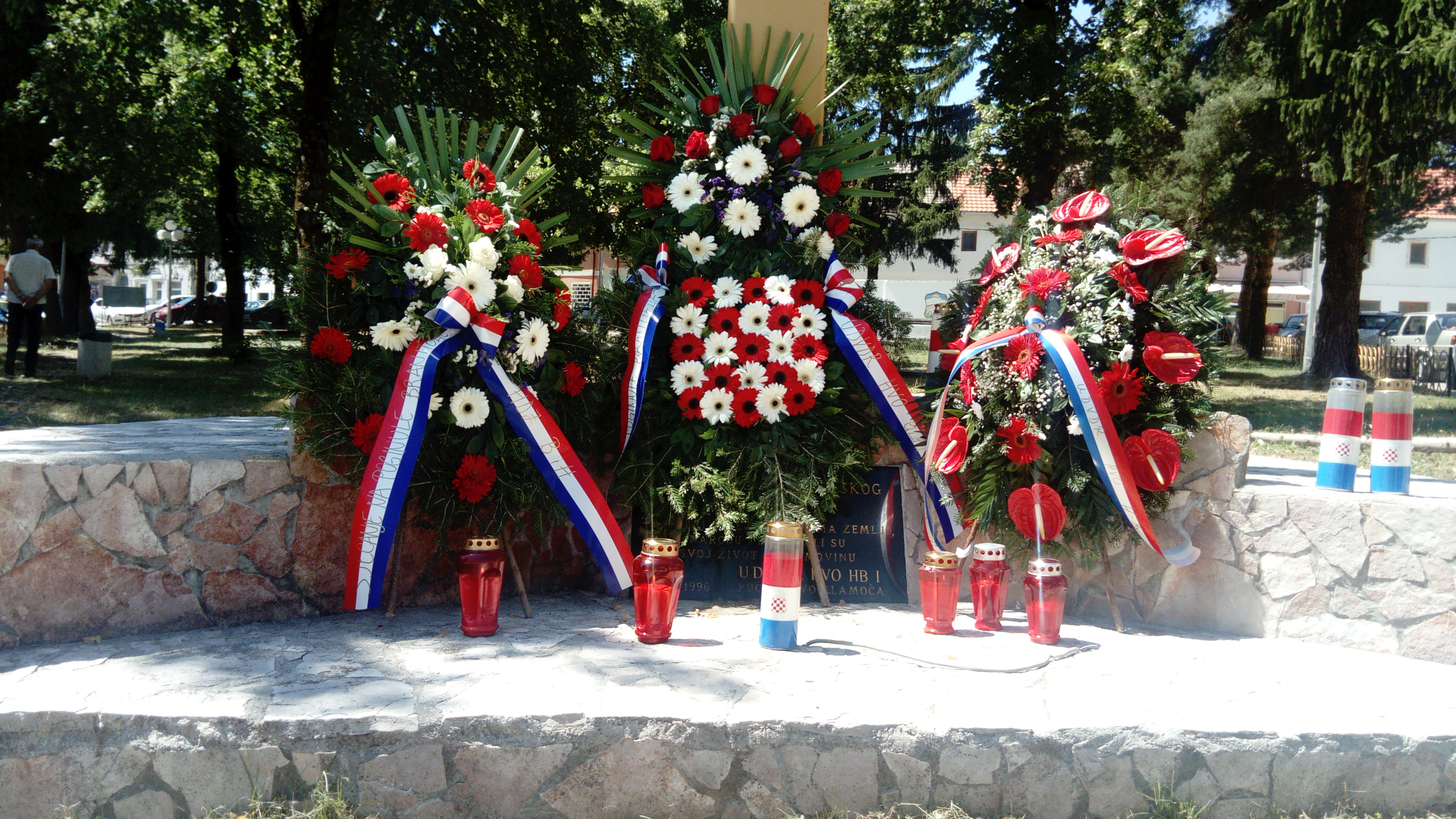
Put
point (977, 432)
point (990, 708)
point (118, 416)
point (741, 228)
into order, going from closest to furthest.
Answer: point (990, 708)
point (977, 432)
point (741, 228)
point (118, 416)

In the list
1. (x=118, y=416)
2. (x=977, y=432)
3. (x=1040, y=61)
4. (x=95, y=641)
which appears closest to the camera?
(x=95, y=641)

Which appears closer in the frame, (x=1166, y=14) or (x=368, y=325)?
(x=368, y=325)

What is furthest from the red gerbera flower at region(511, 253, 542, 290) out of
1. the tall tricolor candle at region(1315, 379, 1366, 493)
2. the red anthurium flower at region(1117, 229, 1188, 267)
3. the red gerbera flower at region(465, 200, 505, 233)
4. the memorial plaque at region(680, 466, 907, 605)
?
the tall tricolor candle at region(1315, 379, 1366, 493)

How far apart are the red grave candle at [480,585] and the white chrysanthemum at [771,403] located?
137 centimetres

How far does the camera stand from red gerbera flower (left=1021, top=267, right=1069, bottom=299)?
4.58 m

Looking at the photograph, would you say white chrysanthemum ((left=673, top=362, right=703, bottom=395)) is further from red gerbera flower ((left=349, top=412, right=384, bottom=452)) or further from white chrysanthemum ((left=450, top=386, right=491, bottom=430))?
red gerbera flower ((left=349, top=412, right=384, bottom=452))

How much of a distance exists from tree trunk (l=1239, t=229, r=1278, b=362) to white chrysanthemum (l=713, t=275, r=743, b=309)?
21.8 metres

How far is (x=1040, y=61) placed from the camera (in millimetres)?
14188

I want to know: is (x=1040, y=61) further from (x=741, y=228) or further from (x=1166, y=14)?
(x=741, y=228)

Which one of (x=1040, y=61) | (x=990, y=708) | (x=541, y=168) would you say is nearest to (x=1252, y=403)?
(x=1040, y=61)

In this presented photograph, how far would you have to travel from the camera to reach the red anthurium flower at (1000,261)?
15.9 feet

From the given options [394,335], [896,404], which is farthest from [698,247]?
[394,335]

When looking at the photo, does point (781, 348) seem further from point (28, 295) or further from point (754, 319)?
point (28, 295)

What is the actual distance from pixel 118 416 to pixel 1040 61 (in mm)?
11766
